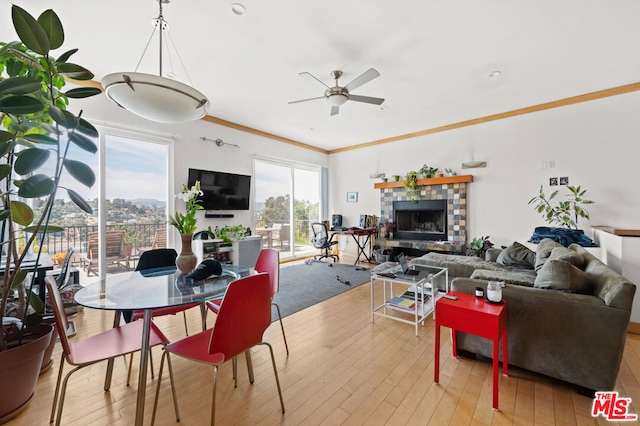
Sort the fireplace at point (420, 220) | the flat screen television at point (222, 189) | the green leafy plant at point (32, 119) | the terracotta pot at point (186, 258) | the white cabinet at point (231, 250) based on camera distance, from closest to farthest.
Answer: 1. the green leafy plant at point (32, 119)
2. the terracotta pot at point (186, 258)
3. the white cabinet at point (231, 250)
4. the flat screen television at point (222, 189)
5. the fireplace at point (420, 220)

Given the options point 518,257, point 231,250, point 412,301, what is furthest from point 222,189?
point 518,257

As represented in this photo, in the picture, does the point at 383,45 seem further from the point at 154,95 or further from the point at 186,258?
the point at 186,258

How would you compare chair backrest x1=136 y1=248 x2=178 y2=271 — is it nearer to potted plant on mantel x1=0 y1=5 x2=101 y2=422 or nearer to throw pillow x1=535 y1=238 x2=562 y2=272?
potted plant on mantel x1=0 y1=5 x2=101 y2=422

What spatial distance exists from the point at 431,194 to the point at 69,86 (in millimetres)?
6083

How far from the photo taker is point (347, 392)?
181 centimetres

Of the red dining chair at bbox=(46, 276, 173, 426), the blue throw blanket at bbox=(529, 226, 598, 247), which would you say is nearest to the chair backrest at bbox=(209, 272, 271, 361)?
the red dining chair at bbox=(46, 276, 173, 426)

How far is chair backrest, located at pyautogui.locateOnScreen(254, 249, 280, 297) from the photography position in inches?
90.8

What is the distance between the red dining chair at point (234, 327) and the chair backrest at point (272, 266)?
70 centimetres

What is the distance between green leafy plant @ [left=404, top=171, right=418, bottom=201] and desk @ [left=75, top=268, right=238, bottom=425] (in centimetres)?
454

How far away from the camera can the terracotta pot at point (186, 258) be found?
6.91ft

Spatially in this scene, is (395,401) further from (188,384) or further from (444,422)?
(188,384)

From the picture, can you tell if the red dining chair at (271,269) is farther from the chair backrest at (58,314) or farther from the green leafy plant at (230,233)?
the green leafy plant at (230,233)

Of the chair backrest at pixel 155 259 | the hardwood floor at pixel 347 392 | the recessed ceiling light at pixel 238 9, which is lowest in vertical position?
the hardwood floor at pixel 347 392

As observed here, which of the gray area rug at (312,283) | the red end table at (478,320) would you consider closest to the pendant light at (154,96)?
the red end table at (478,320)
